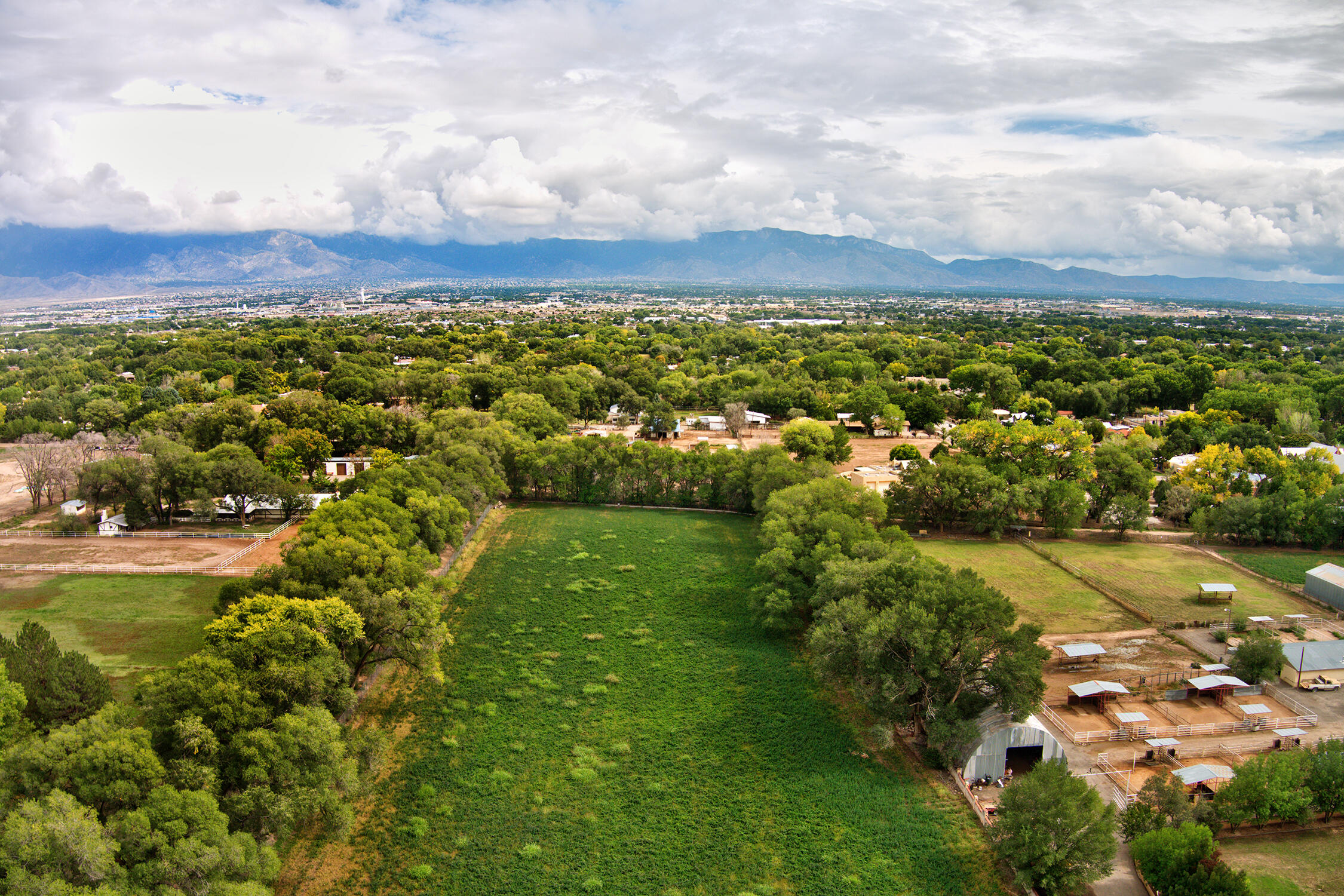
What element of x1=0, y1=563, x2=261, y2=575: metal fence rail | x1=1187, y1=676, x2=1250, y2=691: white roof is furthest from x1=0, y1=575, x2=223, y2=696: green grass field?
x1=1187, y1=676, x2=1250, y2=691: white roof

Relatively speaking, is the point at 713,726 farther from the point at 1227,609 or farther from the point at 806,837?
the point at 1227,609

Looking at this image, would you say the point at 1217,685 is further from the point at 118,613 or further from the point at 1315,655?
the point at 118,613

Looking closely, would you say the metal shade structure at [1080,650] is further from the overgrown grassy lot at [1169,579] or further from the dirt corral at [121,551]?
the dirt corral at [121,551]

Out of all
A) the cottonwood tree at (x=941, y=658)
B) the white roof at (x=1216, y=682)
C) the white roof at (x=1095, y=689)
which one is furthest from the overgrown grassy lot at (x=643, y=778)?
the white roof at (x=1216, y=682)

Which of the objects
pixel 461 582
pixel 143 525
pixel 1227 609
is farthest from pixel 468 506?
pixel 1227 609

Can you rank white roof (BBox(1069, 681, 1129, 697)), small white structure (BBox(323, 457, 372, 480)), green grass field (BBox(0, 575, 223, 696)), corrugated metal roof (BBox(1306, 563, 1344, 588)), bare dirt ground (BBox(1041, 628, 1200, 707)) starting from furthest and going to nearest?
small white structure (BBox(323, 457, 372, 480))
corrugated metal roof (BBox(1306, 563, 1344, 588))
green grass field (BBox(0, 575, 223, 696))
bare dirt ground (BBox(1041, 628, 1200, 707))
white roof (BBox(1069, 681, 1129, 697))

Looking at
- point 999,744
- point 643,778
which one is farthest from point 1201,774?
point 643,778

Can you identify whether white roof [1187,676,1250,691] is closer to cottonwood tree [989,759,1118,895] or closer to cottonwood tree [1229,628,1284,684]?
cottonwood tree [1229,628,1284,684]

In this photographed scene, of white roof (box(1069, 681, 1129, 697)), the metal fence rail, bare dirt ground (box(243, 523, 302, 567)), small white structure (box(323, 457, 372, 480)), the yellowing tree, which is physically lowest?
the metal fence rail
